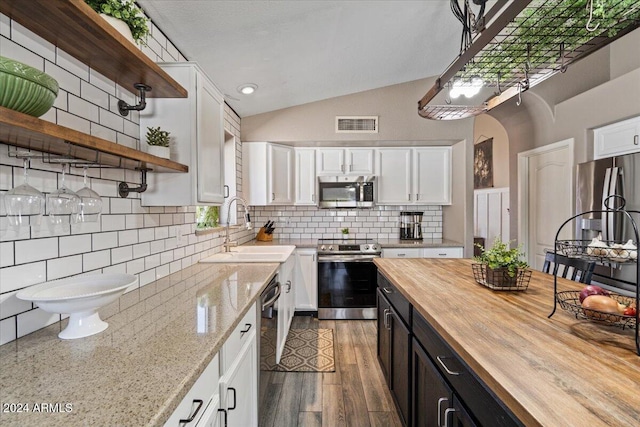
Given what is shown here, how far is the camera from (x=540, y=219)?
388cm

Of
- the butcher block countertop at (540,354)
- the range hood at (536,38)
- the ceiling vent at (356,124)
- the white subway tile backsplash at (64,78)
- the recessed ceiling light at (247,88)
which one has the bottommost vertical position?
the butcher block countertop at (540,354)

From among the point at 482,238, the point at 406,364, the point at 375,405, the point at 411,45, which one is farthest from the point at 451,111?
the point at 482,238

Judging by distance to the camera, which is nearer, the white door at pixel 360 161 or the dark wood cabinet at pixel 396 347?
the dark wood cabinet at pixel 396 347

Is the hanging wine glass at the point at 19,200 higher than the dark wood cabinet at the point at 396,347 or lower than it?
higher

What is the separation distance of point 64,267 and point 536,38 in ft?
7.16

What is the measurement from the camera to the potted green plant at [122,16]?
117 cm

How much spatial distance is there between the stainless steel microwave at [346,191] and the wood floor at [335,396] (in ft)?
5.71

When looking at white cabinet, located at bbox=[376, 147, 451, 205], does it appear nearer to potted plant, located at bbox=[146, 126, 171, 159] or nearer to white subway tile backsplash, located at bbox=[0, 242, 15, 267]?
potted plant, located at bbox=[146, 126, 171, 159]

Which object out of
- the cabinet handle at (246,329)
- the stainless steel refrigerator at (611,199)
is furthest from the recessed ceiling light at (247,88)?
the stainless steel refrigerator at (611,199)

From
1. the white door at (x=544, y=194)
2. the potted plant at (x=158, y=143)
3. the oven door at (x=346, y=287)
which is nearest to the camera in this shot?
the potted plant at (x=158, y=143)

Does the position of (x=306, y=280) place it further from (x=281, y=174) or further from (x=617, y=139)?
(x=617, y=139)

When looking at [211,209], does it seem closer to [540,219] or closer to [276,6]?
[276,6]

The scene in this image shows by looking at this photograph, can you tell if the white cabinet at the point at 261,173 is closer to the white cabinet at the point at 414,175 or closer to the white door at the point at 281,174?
the white door at the point at 281,174

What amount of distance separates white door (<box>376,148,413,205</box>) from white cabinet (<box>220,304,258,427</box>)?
2.73 m
